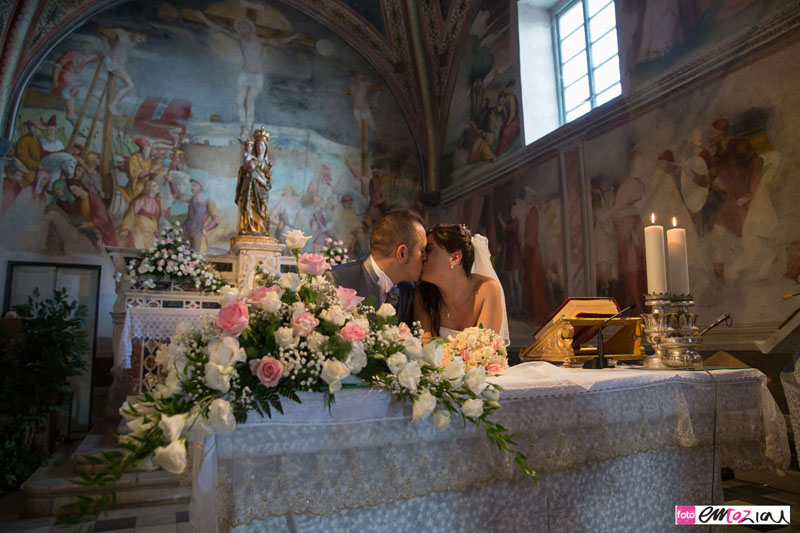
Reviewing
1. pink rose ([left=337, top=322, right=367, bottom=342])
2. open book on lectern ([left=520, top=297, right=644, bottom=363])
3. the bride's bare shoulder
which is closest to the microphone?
open book on lectern ([left=520, top=297, right=644, bottom=363])

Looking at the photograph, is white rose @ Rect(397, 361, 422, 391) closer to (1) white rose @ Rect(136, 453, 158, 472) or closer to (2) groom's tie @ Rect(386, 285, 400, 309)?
(1) white rose @ Rect(136, 453, 158, 472)

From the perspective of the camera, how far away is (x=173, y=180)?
372 inches

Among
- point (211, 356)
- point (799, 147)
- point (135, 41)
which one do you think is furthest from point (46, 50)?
point (799, 147)

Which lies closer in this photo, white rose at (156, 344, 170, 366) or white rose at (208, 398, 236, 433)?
white rose at (208, 398, 236, 433)

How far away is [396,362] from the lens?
4.64 feet

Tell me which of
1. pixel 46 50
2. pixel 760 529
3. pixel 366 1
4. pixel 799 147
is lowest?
pixel 760 529

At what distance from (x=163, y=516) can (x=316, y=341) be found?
11.1 ft

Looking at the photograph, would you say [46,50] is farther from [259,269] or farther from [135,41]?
[259,269]

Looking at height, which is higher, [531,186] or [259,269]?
[531,186]

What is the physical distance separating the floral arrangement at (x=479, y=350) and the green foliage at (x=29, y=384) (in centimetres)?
480

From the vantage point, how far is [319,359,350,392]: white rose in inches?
51.3

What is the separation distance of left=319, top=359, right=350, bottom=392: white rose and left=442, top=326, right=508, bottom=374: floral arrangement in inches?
26.2

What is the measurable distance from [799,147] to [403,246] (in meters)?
4.61

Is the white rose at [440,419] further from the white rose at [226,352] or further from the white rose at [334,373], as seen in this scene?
the white rose at [226,352]
